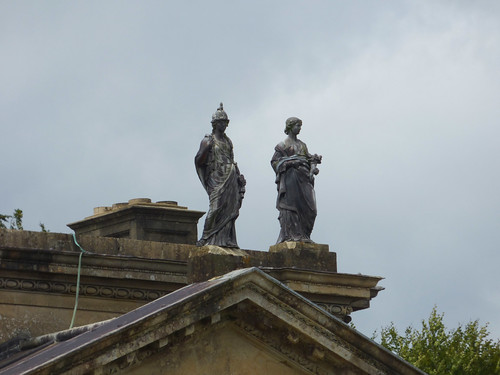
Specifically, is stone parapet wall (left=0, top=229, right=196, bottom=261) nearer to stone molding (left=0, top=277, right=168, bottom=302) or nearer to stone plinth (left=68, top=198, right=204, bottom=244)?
stone molding (left=0, top=277, right=168, bottom=302)

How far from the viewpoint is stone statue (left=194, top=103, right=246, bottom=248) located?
24531 millimetres

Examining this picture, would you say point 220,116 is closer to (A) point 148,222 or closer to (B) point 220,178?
(B) point 220,178

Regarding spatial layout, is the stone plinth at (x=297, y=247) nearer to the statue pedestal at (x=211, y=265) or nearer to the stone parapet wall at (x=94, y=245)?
the stone parapet wall at (x=94, y=245)

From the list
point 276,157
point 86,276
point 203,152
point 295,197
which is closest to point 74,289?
point 86,276

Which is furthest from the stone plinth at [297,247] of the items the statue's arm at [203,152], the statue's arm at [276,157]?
the statue's arm at [203,152]

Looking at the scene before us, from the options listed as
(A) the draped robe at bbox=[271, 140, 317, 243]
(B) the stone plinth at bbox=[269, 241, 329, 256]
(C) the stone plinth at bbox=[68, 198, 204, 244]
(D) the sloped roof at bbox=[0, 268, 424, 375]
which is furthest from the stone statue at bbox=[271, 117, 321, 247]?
(D) the sloped roof at bbox=[0, 268, 424, 375]

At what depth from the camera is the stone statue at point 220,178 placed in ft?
80.5

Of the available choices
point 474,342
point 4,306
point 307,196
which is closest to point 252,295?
point 4,306

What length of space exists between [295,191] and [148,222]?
2649mm

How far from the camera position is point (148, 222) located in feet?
88.9

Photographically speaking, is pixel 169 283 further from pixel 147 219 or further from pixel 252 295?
pixel 252 295

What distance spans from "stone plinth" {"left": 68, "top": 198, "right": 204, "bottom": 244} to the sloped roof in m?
9.76

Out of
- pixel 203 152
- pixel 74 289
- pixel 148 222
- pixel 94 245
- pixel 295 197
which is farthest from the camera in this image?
pixel 148 222

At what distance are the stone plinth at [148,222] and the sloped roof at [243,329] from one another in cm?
976
